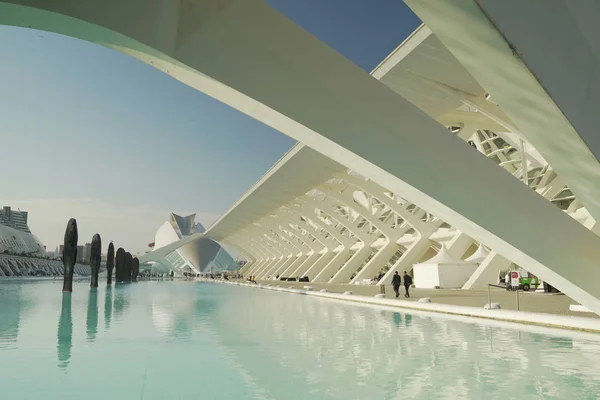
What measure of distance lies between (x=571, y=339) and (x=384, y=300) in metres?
7.66

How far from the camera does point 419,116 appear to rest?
416cm

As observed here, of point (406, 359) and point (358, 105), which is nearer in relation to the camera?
point (358, 105)

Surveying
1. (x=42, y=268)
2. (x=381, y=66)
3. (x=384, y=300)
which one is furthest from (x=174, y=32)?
(x=42, y=268)

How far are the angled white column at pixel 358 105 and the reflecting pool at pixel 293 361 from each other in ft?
4.02

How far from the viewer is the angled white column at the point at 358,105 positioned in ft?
9.82

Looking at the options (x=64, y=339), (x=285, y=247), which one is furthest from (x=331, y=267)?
(x=64, y=339)

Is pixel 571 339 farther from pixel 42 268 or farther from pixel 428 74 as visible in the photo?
pixel 42 268

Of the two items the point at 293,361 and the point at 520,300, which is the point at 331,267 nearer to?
the point at 520,300

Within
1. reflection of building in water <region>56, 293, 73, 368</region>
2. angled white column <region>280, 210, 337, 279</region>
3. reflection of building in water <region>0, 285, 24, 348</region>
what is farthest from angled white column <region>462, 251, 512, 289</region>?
angled white column <region>280, 210, 337, 279</region>

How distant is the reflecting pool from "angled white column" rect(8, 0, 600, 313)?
1.23 metres

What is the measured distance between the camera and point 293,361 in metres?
5.64

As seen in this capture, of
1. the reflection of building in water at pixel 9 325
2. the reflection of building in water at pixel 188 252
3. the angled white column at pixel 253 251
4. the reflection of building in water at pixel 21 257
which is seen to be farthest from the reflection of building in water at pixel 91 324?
the reflection of building in water at pixel 188 252

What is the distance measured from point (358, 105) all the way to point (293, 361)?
320 centimetres

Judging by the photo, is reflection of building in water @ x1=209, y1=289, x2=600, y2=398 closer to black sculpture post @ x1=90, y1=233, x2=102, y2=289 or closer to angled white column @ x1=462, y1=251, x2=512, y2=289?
angled white column @ x1=462, y1=251, x2=512, y2=289
